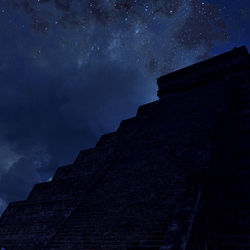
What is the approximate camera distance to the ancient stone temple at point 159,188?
549cm

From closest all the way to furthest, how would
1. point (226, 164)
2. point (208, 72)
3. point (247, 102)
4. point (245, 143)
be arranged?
1. point (226, 164)
2. point (245, 143)
3. point (247, 102)
4. point (208, 72)

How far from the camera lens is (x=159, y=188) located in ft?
22.6

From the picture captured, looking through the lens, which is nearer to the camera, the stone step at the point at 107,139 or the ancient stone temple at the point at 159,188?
the ancient stone temple at the point at 159,188

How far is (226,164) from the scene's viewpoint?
7.77m

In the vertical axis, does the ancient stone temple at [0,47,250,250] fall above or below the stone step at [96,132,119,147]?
below

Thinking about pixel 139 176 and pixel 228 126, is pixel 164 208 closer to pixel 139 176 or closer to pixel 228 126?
pixel 139 176

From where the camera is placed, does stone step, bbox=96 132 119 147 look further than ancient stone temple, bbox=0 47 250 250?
Yes

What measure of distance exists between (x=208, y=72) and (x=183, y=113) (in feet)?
18.4

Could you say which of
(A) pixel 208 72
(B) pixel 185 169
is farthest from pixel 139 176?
(A) pixel 208 72

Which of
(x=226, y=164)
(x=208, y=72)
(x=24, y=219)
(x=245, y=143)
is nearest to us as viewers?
(x=226, y=164)

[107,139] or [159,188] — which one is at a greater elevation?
[107,139]

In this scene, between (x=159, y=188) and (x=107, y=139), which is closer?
(x=159, y=188)

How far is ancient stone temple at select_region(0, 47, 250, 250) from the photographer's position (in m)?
5.49

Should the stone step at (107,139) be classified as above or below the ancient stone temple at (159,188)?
above
